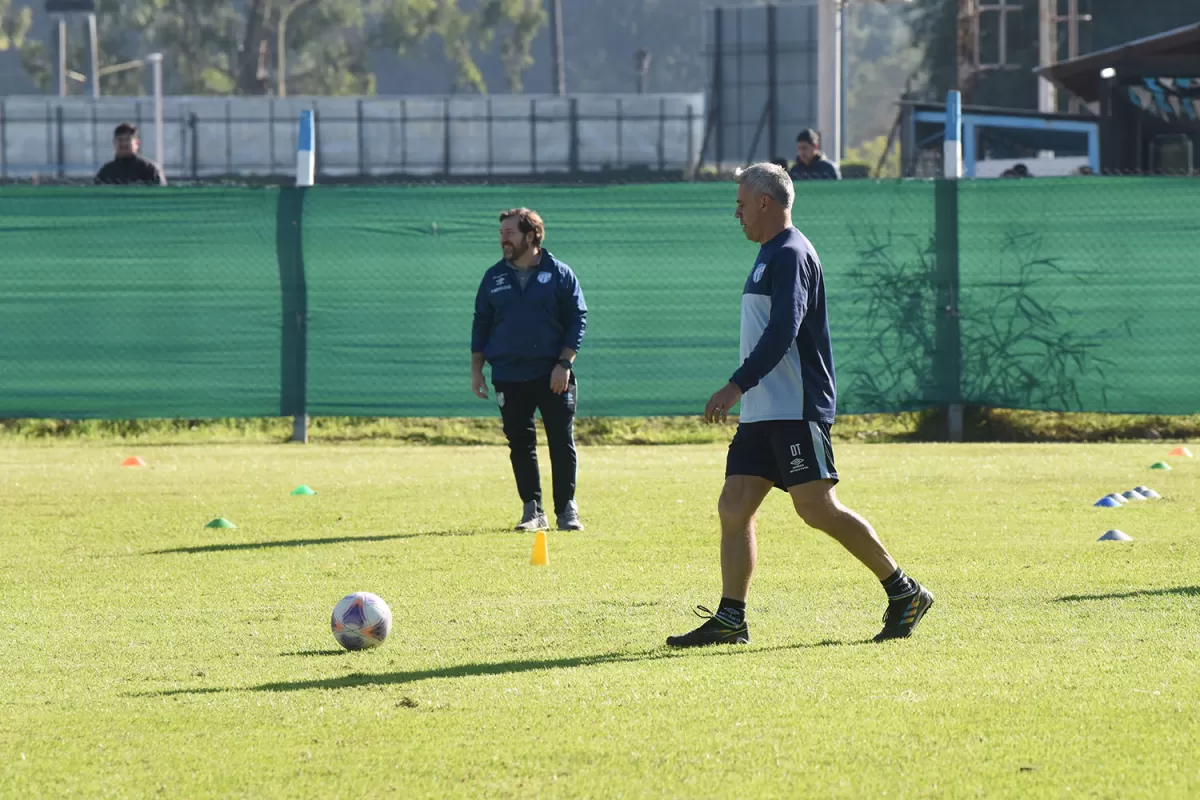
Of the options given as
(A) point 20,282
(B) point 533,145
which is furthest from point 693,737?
(B) point 533,145

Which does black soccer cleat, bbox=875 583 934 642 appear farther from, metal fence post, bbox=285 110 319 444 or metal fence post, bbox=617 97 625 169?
metal fence post, bbox=617 97 625 169

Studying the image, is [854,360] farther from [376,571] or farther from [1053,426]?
[376,571]

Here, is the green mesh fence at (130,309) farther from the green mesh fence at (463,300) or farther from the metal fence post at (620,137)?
the metal fence post at (620,137)

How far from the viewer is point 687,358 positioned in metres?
Answer: 16.7

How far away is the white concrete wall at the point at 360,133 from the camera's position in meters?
57.5

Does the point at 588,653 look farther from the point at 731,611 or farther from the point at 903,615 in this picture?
the point at 903,615

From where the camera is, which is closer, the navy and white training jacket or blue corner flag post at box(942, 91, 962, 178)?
the navy and white training jacket

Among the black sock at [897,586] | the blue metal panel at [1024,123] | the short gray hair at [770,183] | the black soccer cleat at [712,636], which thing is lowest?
the black soccer cleat at [712,636]

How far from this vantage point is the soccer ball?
24.0 feet

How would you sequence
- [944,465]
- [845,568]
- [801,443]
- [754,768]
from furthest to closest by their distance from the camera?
[944,465]
[845,568]
[801,443]
[754,768]

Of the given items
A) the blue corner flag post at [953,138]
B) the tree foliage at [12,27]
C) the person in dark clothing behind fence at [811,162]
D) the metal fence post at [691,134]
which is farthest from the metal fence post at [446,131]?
the blue corner flag post at [953,138]

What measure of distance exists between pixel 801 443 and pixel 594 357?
9520 millimetres

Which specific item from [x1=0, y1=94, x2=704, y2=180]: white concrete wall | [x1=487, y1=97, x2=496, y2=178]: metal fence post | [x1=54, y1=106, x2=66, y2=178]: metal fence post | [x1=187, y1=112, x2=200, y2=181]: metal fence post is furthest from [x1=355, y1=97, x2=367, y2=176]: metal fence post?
[x1=54, y1=106, x2=66, y2=178]: metal fence post

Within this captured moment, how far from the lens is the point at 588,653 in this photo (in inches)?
284
